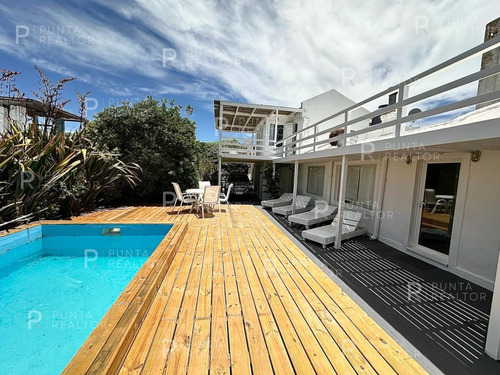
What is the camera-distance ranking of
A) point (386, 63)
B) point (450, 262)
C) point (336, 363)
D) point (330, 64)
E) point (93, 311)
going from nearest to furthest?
point (336, 363) → point (93, 311) → point (450, 262) → point (386, 63) → point (330, 64)

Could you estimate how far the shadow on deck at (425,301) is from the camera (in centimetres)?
222

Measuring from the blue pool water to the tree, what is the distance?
3964 mm

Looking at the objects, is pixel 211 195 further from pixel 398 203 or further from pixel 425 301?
pixel 425 301

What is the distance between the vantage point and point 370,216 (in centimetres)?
660

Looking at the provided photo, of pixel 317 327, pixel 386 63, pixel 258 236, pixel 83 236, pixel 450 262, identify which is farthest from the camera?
pixel 386 63

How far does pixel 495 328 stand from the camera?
216cm

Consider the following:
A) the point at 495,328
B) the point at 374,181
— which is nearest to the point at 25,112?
the point at 374,181

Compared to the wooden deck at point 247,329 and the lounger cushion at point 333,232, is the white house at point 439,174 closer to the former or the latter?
the lounger cushion at point 333,232

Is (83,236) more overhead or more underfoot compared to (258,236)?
more underfoot

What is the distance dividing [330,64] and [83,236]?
38.5ft

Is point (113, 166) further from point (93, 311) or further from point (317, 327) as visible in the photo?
point (317, 327)

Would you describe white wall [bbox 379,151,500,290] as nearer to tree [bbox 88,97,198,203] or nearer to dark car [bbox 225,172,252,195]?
tree [bbox 88,97,198,203]

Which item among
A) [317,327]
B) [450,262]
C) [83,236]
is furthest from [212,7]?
[450,262]

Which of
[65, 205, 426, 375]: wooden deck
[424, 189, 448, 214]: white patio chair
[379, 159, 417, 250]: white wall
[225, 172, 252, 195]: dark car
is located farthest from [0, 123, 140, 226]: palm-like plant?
[424, 189, 448, 214]: white patio chair
